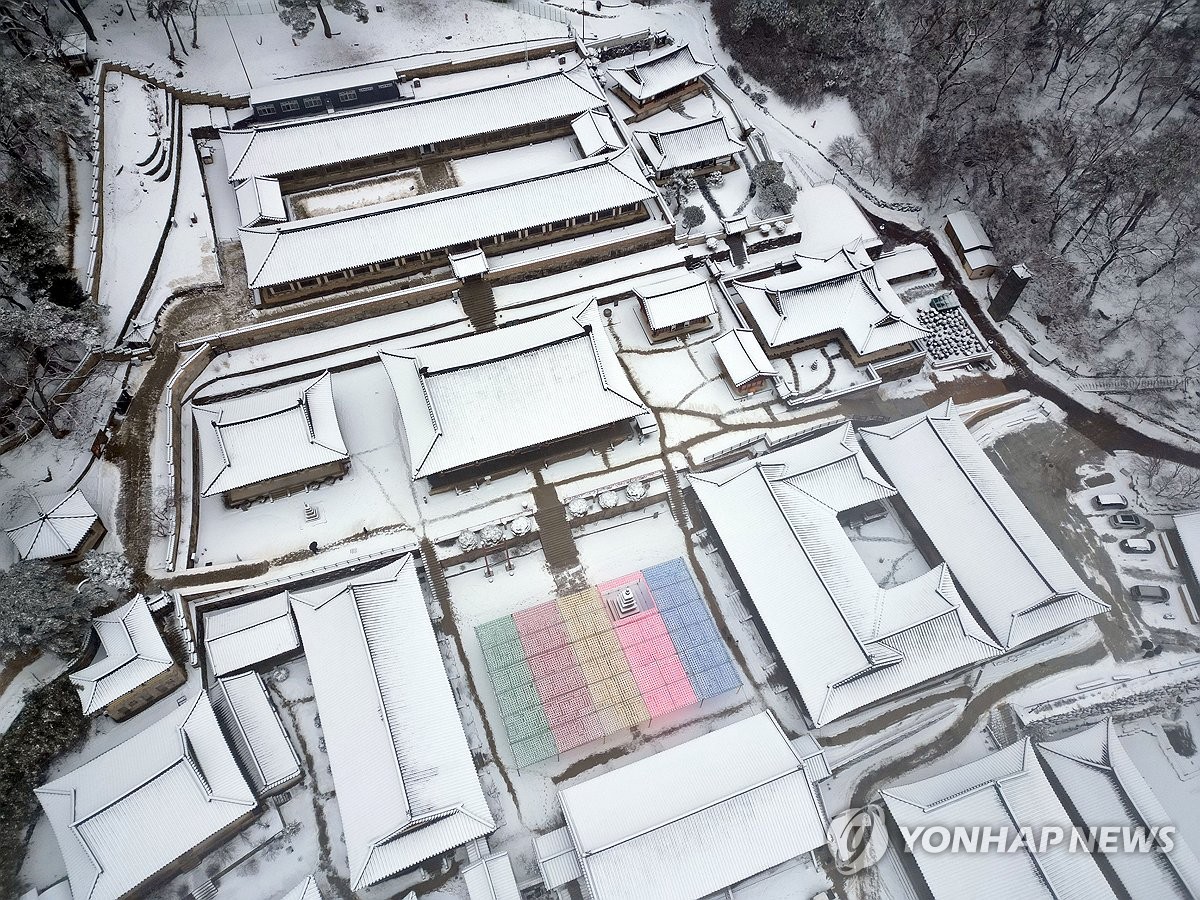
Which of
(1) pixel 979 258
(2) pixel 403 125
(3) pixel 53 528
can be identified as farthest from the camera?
(2) pixel 403 125

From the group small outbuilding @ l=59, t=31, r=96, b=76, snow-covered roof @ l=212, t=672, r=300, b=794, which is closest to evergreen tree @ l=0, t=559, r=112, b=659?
snow-covered roof @ l=212, t=672, r=300, b=794

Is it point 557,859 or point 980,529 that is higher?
point 980,529

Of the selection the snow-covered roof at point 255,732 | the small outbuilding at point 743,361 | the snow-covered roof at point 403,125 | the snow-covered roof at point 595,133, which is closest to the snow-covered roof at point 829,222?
the small outbuilding at point 743,361

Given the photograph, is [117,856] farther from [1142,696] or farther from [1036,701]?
[1142,696]

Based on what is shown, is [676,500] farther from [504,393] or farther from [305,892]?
[305,892]

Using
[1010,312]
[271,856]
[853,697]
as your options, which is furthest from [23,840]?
[1010,312]

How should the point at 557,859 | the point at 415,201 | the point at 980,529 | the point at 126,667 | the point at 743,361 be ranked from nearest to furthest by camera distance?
the point at 557,859, the point at 126,667, the point at 980,529, the point at 743,361, the point at 415,201

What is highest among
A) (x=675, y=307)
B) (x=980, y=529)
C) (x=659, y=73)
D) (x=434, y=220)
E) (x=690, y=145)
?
(x=659, y=73)

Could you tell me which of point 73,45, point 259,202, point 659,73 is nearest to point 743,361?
point 659,73
